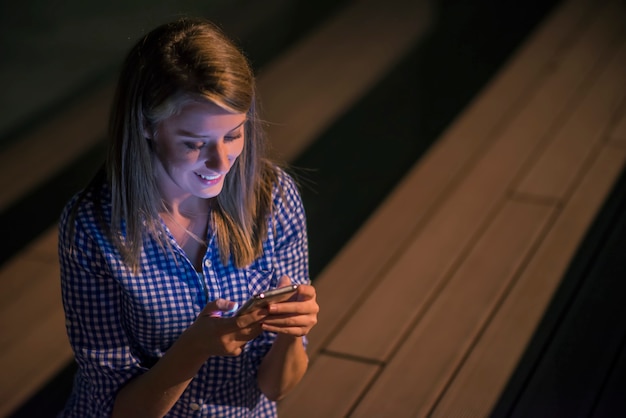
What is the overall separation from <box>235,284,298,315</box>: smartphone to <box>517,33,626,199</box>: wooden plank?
5.61 feet

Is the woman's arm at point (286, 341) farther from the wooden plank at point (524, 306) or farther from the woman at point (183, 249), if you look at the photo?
the wooden plank at point (524, 306)

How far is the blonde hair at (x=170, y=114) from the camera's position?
1.32m

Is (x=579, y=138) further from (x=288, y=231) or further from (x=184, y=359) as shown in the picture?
(x=184, y=359)

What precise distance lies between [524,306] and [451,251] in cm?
31

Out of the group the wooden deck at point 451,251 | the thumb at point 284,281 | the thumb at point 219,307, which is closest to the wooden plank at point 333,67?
the wooden deck at point 451,251

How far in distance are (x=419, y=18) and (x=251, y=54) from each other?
743mm

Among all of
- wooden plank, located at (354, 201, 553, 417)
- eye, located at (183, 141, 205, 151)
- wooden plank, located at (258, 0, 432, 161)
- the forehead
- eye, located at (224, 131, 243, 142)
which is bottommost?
eye, located at (183, 141, 205, 151)

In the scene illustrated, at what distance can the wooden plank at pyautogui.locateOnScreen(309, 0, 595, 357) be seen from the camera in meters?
2.55

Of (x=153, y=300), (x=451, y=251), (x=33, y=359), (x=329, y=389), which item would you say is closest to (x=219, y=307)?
(x=153, y=300)

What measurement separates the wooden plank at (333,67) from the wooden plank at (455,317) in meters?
0.73

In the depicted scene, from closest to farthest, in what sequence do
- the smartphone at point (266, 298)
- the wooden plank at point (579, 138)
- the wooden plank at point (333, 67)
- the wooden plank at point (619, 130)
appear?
the smartphone at point (266, 298) < the wooden plank at point (579, 138) < the wooden plank at point (619, 130) < the wooden plank at point (333, 67)

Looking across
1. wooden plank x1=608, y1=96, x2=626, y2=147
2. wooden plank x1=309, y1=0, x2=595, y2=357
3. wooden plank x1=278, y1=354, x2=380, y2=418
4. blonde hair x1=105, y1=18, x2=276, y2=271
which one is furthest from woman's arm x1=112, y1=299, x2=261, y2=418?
wooden plank x1=608, y1=96, x2=626, y2=147

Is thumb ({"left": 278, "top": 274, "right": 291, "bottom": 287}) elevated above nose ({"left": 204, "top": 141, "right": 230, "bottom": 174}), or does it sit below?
below

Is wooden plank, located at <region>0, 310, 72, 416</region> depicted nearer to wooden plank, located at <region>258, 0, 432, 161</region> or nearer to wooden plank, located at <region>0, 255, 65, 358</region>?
wooden plank, located at <region>0, 255, 65, 358</region>
